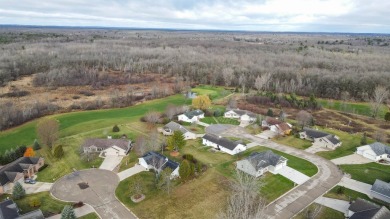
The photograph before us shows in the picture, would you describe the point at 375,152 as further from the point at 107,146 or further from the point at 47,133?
the point at 47,133

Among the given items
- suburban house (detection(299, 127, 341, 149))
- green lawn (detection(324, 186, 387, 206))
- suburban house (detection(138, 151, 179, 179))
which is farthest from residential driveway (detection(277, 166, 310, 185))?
suburban house (detection(138, 151, 179, 179))

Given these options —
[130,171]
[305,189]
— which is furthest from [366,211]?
[130,171]

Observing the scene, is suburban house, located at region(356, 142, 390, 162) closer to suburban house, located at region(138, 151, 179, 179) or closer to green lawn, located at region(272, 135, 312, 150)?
green lawn, located at region(272, 135, 312, 150)

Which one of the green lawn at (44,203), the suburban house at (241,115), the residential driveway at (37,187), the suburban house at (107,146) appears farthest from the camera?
the suburban house at (241,115)

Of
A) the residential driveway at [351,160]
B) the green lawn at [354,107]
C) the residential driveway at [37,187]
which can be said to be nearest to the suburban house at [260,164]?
the residential driveway at [351,160]

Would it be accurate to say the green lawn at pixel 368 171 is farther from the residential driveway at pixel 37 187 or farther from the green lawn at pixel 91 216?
the residential driveway at pixel 37 187
